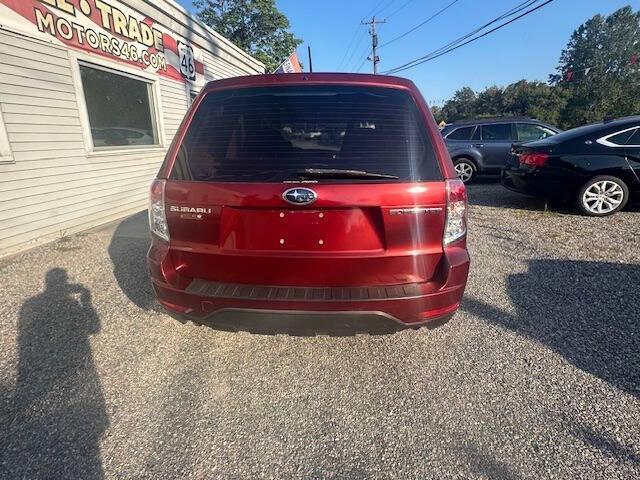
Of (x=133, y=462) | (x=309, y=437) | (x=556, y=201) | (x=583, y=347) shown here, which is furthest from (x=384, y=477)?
(x=556, y=201)

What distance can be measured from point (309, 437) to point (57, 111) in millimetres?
5921

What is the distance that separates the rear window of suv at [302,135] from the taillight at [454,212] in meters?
0.12

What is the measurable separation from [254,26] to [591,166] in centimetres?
3337

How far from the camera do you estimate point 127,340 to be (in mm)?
2779

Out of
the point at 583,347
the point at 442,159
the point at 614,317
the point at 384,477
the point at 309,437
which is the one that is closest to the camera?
the point at 384,477

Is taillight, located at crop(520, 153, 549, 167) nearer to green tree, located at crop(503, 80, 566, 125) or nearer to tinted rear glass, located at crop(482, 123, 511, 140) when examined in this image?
tinted rear glass, located at crop(482, 123, 511, 140)

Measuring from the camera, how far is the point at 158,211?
2.14 meters

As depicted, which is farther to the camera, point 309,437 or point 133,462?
point 309,437

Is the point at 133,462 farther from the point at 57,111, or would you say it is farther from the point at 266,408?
the point at 57,111

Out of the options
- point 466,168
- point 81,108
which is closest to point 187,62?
point 81,108

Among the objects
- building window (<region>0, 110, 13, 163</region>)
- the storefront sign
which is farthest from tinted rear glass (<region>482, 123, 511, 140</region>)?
building window (<region>0, 110, 13, 163</region>)

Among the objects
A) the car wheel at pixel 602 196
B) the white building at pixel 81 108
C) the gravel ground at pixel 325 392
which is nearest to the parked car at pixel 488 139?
the car wheel at pixel 602 196

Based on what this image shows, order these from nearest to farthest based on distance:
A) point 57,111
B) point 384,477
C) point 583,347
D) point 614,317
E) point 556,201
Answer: point 384,477 → point 583,347 → point 614,317 → point 57,111 → point 556,201

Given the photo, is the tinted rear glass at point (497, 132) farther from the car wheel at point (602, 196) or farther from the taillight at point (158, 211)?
the taillight at point (158, 211)
